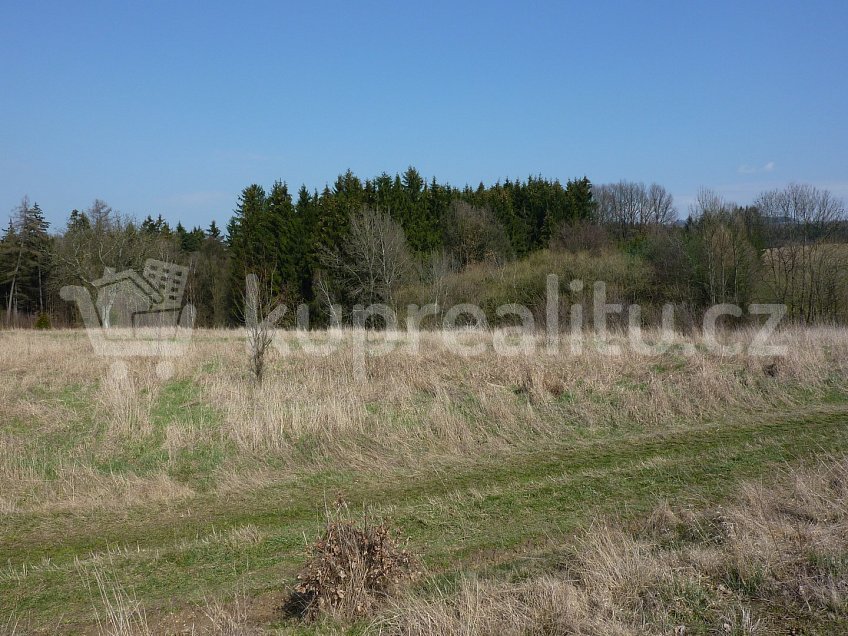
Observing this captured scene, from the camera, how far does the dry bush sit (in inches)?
177

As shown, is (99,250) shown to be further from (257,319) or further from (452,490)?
(452,490)

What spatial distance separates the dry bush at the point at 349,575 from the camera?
4.49 m

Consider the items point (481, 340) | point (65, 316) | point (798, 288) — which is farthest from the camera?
point (65, 316)

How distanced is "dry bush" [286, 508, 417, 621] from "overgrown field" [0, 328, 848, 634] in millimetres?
120

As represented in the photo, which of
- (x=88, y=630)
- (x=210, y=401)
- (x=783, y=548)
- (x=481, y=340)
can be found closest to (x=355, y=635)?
(x=88, y=630)

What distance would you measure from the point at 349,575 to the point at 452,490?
10.5 feet

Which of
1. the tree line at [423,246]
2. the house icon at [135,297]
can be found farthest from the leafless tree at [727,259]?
the house icon at [135,297]

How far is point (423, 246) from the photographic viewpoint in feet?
158

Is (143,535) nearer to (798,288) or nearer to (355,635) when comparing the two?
(355,635)

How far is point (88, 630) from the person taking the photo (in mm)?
4598

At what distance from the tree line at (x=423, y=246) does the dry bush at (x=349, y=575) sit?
2204 cm

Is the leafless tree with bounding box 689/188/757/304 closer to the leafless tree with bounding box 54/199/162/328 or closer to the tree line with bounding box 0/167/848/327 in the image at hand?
the tree line with bounding box 0/167/848/327

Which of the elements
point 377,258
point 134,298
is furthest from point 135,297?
point 377,258

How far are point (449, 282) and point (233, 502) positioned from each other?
3200 cm
